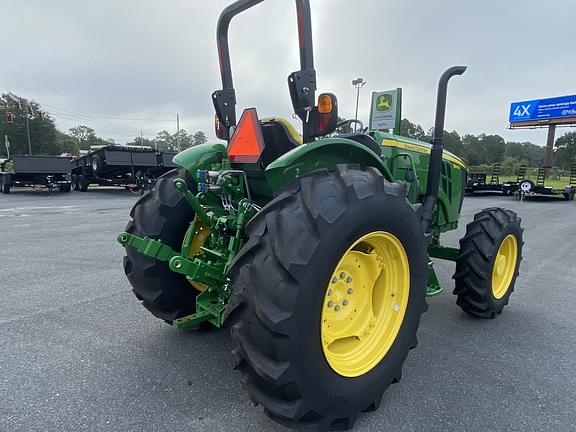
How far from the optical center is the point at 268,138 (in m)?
2.53

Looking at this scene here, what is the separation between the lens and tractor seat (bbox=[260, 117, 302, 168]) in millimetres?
2477

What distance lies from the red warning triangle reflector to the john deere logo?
8.88 meters

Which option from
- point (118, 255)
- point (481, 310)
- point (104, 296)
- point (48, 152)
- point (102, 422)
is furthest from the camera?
point (48, 152)

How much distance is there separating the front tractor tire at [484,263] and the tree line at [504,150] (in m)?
32.2

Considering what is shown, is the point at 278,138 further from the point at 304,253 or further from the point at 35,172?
the point at 35,172

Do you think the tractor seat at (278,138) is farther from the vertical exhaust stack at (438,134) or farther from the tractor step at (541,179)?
the tractor step at (541,179)

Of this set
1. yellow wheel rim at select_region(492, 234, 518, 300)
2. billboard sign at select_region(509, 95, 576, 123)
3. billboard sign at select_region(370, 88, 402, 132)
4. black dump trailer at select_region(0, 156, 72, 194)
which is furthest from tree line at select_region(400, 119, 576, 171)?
yellow wheel rim at select_region(492, 234, 518, 300)

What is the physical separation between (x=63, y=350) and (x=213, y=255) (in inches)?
52.0

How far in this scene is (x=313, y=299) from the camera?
63.9 inches

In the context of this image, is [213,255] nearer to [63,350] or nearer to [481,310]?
[63,350]

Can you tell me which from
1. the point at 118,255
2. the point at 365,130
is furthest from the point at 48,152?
the point at 365,130

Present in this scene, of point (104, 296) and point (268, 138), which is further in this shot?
point (104, 296)

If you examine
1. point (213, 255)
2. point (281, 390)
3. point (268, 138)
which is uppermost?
point (268, 138)

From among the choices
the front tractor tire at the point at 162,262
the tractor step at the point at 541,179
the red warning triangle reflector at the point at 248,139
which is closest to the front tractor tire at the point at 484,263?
the red warning triangle reflector at the point at 248,139
